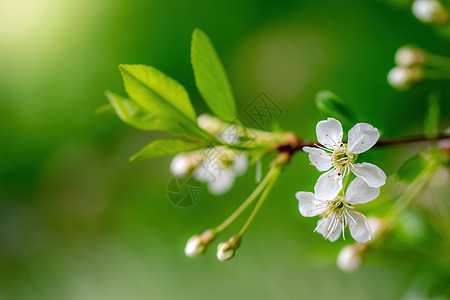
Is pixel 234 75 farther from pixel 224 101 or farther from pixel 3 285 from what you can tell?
pixel 3 285

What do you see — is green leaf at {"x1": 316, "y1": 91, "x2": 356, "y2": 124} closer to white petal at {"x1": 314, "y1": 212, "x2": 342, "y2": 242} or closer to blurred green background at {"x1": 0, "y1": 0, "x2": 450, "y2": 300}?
white petal at {"x1": 314, "y1": 212, "x2": 342, "y2": 242}

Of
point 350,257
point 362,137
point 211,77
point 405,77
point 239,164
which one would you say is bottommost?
point 350,257

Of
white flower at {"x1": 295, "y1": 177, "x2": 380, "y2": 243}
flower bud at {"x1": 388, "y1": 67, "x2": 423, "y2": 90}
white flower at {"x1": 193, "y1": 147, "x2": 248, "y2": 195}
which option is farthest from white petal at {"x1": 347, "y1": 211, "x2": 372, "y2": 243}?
flower bud at {"x1": 388, "y1": 67, "x2": 423, "y2": 90}

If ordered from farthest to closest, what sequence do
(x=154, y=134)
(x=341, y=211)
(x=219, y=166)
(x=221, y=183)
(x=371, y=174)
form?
(x=154, y=134), (x=221, y=183), (x=219, y=166), (x=341, y=211), (x=371, y=174)

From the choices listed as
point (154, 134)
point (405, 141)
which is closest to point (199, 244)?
point (405, 141)

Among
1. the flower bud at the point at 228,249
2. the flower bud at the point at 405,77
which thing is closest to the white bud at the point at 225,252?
the flower bud at the point at 228,249

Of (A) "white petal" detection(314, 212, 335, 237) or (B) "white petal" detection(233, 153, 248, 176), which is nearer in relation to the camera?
(A) "white petal" detection(314, 212, 335, 237)

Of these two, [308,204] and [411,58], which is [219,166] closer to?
[308,204]

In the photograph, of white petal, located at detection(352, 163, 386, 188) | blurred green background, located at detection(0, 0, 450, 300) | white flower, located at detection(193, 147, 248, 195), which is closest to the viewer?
white petal, located at detection(352, 163, 386, 188)
